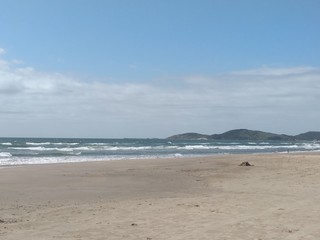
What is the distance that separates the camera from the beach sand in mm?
7641

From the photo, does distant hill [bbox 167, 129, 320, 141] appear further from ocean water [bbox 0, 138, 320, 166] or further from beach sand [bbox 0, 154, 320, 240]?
beach sand [bbox 0, 154, 320, 240]

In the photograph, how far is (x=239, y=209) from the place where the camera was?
984 cm

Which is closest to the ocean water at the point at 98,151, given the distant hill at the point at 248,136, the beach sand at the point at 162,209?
the beach sand at the point at 162,209

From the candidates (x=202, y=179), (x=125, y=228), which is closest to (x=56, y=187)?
(x=202, y=179)

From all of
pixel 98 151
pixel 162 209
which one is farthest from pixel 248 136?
pixel 162 209

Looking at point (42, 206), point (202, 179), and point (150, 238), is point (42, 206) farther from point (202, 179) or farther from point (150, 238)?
point (202, 179)

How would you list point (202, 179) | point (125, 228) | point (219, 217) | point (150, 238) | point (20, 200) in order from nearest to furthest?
point (150, 238)
point (125, 228)
point (219, 217)
point (20, 200)
point (202, 179)

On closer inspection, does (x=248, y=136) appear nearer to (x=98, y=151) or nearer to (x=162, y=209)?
(x=98, y=151)

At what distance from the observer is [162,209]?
10.0 m

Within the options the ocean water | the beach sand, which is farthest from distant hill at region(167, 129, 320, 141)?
the beach sand

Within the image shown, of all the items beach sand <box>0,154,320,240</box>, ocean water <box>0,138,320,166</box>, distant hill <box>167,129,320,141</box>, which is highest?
distant hill <box>167,129,320,141</box>

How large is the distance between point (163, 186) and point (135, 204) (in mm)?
5148

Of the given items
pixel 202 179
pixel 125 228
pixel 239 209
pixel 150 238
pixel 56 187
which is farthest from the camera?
pixel 202 179

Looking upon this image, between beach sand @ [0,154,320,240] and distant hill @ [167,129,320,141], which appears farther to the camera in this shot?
distant hill @ [167,129,320,141]
